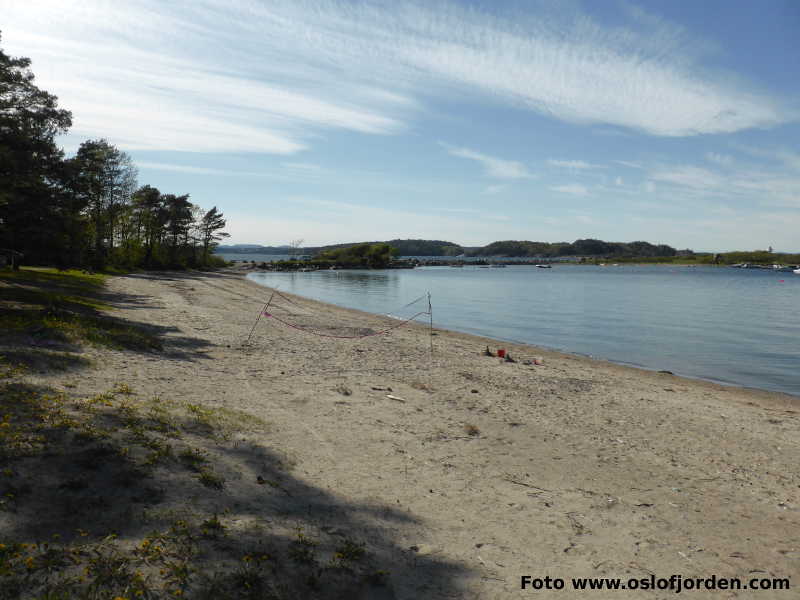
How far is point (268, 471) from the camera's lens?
705 cm

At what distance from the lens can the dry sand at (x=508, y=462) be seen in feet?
19.3

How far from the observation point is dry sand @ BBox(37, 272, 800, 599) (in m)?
5.89

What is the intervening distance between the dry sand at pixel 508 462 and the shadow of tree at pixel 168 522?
0.11 m

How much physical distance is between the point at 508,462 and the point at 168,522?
19.2 feet

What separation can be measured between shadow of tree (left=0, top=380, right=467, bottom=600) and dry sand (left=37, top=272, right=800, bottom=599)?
0.11 metres

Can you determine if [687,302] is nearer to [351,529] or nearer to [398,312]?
[398,312]

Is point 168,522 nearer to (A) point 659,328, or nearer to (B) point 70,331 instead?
(B) point 70,331

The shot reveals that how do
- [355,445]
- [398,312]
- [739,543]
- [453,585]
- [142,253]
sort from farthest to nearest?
[142,253] < [398,312] < [355,445] < [739,543] < [453,585]

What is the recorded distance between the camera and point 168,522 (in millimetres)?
5039

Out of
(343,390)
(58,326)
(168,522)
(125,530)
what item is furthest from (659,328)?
(125,530)

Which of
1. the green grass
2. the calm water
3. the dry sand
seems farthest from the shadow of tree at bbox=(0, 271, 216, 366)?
the calm water

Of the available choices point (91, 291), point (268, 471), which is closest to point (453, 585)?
point (268, 471)

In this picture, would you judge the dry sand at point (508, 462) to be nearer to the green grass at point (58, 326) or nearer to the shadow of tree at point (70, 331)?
the shadow of tree at point (70, 331)

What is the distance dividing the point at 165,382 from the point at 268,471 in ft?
16.1
